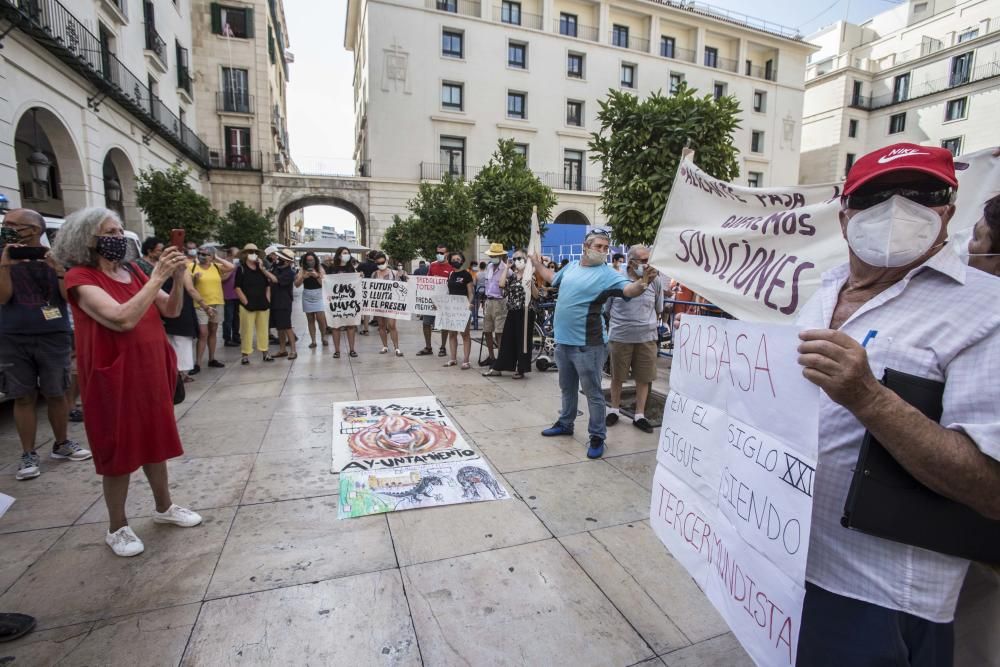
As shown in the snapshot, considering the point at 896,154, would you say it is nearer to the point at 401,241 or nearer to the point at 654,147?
the point at 654,147

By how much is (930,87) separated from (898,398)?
48.1 metres

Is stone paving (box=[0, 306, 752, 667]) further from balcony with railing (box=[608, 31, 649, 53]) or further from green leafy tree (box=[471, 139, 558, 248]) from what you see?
balcony with railing (box=[608, 31, 649, 53])

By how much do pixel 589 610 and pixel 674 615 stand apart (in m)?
0.42

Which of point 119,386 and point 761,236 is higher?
point 761,236

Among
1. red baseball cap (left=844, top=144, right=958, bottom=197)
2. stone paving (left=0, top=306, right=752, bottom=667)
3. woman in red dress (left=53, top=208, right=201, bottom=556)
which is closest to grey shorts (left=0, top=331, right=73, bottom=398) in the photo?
stone paving (left=0, top=306, right=752, bottom=667)

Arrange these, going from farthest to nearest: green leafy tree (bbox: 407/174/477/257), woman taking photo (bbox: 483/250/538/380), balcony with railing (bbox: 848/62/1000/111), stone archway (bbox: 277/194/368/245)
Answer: balcony with railing (bbox: 848/62/1000/111) → stone archway (bbox: 277/194/368/245) → green leafy tree (bbox: 407/174/477/257) → woman taking photo (bbox: 483/250/538/380)

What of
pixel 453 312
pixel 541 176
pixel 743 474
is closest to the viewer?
pixel 743 474

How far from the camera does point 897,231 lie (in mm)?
1309

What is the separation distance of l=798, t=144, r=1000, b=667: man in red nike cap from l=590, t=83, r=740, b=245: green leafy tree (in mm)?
4478

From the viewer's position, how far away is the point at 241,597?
2506 millimetres

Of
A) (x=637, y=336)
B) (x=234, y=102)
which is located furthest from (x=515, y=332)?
(x=234, y=102)

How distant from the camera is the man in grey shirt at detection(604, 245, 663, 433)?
16.9ft

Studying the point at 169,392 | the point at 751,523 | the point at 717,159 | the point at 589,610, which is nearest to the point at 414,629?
the point at 589,610

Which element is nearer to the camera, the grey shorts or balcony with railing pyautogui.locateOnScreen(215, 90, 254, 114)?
the grey shorts
